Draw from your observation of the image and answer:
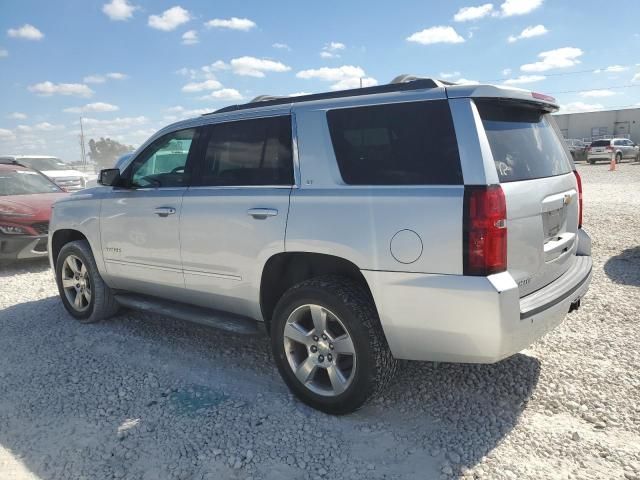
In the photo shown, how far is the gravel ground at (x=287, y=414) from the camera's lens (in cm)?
267

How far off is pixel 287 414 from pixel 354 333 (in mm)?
762

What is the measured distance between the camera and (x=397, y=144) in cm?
287

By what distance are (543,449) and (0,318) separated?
5375 millimetres

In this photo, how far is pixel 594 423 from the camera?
9.68 ft

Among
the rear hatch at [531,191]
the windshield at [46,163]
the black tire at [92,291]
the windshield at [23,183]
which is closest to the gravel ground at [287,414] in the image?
the black tire at [92,291]

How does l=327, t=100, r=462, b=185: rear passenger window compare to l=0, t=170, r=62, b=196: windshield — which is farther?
l=0, t=170, r=62, b=196: windshield

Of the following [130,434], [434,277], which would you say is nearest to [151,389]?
[130,434]

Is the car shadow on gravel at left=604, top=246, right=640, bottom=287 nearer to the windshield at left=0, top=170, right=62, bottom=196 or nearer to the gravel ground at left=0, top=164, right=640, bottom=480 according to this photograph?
the gravel ground at left=0, top=164, right=640, bottom=480

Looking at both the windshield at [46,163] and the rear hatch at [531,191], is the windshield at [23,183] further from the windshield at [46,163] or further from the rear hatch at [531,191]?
the windshield at [46,163]

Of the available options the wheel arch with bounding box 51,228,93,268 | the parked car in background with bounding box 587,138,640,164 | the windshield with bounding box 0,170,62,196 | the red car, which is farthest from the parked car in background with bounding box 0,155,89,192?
the parked car in background with bounding box 587,138,640,164

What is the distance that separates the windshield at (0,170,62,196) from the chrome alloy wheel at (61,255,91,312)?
4.31m

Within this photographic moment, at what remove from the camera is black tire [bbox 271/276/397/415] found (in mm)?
2893

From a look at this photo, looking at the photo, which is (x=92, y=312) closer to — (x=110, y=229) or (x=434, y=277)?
(x=110, y=229)

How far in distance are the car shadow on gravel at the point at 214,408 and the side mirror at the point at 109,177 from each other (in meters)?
1.44
